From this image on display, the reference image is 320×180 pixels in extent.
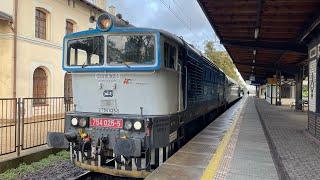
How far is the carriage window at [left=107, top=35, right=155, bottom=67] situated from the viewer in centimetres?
676

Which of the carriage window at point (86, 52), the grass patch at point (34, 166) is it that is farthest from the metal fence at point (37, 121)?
the carriage window at point (86, 52)

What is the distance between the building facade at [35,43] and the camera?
15.8 meters

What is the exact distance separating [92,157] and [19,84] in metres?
10.6

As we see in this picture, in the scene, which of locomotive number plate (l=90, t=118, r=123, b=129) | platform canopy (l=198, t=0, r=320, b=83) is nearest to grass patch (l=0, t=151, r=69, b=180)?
locomotive number plate (l=90, t=118, r=123, b=129)

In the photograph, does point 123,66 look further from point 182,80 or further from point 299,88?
point 299,88

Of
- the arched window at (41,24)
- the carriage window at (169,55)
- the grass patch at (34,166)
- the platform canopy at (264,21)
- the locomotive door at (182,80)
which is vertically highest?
the arched window at (41,24)

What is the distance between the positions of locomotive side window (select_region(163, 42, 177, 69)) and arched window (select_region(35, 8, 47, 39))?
40.0 feet

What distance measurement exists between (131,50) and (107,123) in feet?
4.77

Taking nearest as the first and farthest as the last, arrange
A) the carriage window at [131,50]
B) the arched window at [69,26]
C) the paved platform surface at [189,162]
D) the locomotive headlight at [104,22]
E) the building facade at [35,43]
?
the paved platform surface at [189,162] < the carriage window at [131,50] < the locomotive headlight at [104,22] < the building facade at [35,43] < the arched window at [69,26]

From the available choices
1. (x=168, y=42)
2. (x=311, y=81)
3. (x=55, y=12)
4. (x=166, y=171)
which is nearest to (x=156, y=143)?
(x=166, y=171)

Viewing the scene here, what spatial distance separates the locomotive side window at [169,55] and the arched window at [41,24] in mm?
12206

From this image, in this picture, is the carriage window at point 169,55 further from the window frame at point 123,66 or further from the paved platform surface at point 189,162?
the paved platform surface at point 189,162

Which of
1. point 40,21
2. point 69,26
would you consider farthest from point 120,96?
point 69,26

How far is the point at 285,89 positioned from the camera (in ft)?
139
